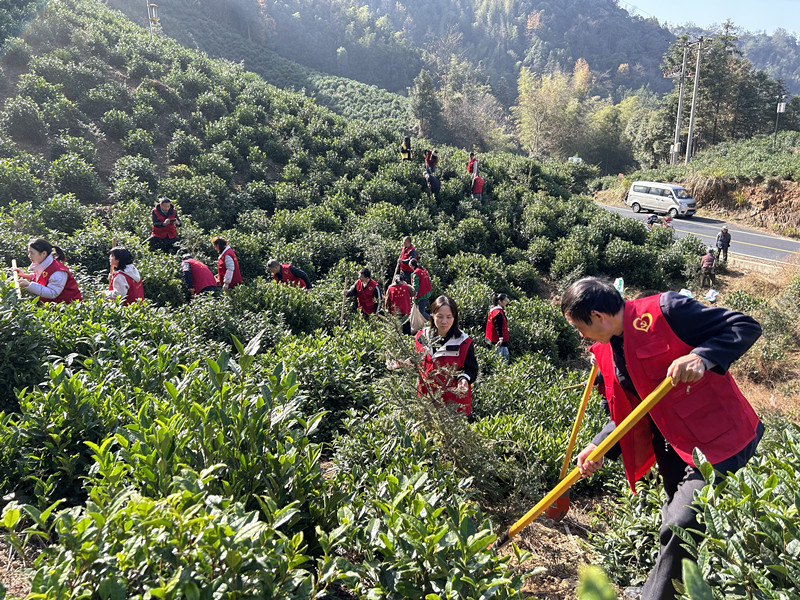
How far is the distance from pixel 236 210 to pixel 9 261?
5.74m

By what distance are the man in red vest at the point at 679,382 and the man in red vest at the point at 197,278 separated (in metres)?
6.31

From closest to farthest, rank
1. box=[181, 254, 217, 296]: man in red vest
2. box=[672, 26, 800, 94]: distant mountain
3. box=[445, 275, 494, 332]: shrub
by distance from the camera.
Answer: box=[181, 254, 217, 296]: man in red vest
box=[445, 275, 494, 332]: shrub
box=[672, 26, 800, 94]: distant mountain

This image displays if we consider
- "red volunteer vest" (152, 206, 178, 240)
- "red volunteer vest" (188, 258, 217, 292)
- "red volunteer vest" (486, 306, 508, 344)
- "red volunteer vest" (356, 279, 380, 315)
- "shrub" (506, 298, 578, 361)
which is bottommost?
"shrub" (506, 298, 578, 361)

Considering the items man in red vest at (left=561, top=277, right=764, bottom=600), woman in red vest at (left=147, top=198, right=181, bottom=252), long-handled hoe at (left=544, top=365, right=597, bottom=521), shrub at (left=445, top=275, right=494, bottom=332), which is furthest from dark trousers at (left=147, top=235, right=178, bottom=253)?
man in red vest at (left=561, top=277, right=764, bottom=600)

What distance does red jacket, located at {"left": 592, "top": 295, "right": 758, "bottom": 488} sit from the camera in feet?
→ 8.17

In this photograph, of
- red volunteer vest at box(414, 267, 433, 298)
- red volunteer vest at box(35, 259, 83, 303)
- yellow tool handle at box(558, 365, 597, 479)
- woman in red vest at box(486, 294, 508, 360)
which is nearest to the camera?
yellow tool handle at box(558, 365, 597, 479)

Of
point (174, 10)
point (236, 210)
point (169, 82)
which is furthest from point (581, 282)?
point (174, 10)

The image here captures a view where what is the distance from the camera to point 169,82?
55.6 feet

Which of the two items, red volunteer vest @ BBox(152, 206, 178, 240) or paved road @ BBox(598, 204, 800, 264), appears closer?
red volunteer vest @ BBox(152, 206, 178, 240)

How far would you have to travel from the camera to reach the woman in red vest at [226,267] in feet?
26.1

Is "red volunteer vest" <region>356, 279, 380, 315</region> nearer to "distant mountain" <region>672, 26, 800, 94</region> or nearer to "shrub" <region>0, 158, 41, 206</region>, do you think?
"shrub" <region>0, 158, 41, 206</region>

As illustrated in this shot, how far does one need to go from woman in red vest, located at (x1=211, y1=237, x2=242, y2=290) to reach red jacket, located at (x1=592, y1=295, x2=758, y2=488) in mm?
6573

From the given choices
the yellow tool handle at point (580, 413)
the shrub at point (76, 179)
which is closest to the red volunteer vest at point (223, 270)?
the shrub at point (76, 179)

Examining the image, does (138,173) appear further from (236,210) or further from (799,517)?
(799,517)
